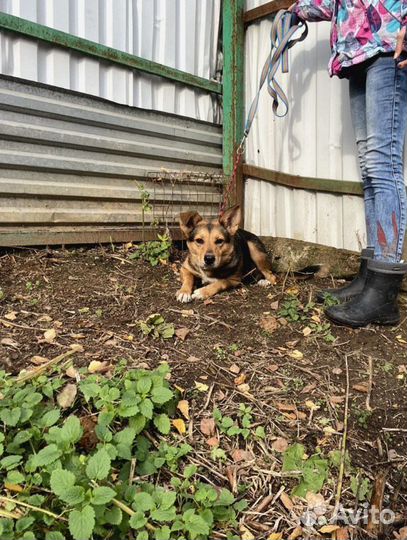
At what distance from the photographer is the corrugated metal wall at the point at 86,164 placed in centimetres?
369

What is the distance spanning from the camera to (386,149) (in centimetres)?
279

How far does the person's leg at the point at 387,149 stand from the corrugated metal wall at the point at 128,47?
2.44m

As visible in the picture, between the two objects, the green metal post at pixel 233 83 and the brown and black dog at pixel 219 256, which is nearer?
the brown and black dog at pixel 219 256

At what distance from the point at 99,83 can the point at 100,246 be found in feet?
5.02

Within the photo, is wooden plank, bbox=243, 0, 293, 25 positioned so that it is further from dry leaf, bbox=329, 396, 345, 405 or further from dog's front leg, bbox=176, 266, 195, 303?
dry leaf, bbox=329, 396, 345, 405

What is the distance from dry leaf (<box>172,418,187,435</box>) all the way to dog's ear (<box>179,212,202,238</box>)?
2437 mm

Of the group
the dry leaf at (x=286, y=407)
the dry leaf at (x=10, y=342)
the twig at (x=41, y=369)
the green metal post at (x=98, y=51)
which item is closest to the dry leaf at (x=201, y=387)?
the dry leaf at (x=286, y=407)

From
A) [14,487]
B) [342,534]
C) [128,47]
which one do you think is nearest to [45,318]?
[14,487]

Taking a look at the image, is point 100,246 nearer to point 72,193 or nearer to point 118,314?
point 72,193

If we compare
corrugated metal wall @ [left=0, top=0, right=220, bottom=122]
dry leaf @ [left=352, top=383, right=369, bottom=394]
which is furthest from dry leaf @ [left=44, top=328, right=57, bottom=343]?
corrugated metal wall @ [left=0, top=0, right=220, bottom=122]

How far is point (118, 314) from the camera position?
303 centimetres

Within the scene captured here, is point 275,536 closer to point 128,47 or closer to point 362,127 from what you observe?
point 362,127

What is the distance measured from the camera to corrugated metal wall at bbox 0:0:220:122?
3625mm

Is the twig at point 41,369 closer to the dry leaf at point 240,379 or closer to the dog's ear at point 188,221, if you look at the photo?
the dry leaf at point 240,379
